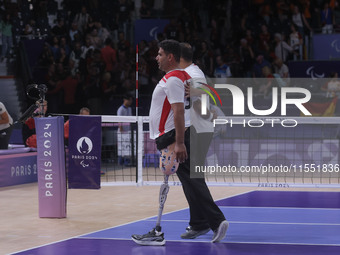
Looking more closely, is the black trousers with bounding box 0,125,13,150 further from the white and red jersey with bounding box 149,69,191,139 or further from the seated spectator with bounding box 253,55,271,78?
the seated spectator with bounding box 253,55,271,78

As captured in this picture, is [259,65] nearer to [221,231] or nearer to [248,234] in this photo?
[248,234]

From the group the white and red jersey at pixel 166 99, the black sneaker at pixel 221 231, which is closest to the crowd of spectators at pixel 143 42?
the black sneaker at pixel 221 231

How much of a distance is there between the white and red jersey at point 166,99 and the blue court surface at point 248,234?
4.09ft

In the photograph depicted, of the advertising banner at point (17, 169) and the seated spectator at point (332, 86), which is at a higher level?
the seated spectator at point (332, 86)

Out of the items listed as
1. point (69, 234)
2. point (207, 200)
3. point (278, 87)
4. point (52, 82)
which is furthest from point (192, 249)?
point (52, 82)

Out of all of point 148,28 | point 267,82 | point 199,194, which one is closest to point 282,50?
point 267,82

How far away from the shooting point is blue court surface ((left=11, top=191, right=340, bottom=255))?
24.7ft

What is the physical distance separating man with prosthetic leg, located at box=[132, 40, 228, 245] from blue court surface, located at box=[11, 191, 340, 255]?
0.79 feet

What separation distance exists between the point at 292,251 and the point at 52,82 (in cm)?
1426

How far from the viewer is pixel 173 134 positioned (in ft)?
25.0

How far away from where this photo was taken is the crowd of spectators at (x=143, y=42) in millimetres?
20172

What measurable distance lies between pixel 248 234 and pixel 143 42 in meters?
13.2

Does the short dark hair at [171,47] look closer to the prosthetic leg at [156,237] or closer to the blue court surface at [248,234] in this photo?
the prosthetic leg at [156,237]

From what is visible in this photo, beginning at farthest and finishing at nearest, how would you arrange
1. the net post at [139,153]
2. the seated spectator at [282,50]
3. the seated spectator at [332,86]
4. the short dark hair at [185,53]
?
the seated spectator at [282,50] < the seated spectator at [332,86] < the net post at [139,153] < the short dark hair at [185,53]
